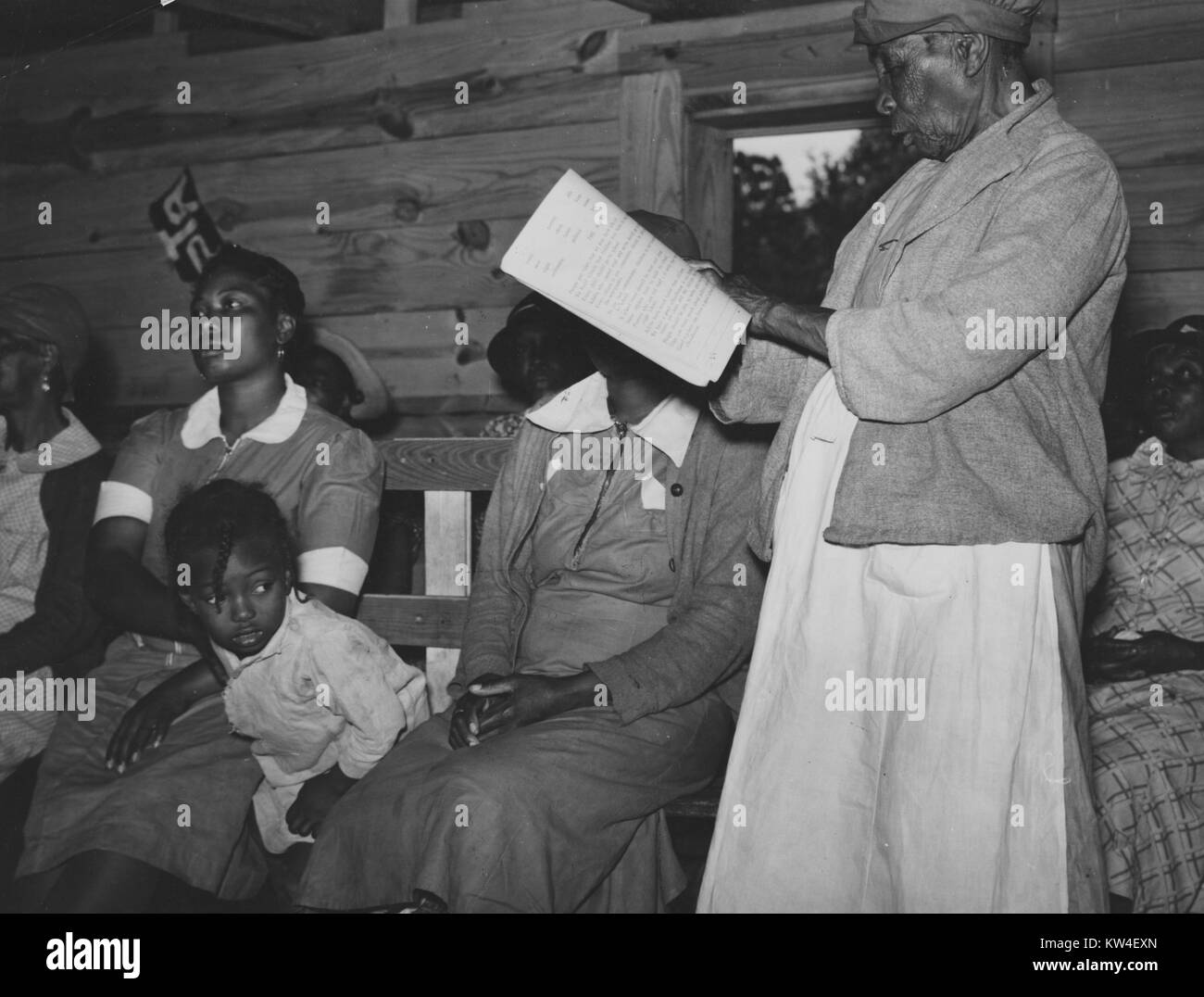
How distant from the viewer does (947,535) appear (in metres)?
2.11

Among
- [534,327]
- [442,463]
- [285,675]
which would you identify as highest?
[534,327]

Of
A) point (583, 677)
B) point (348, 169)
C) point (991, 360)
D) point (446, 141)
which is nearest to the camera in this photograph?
point (991, 360)

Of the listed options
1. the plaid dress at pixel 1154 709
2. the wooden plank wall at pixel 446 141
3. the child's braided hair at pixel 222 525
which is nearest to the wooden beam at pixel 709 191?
the wooden plank wall at pixel 446 141

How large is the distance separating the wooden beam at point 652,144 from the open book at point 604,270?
1806 millimetres

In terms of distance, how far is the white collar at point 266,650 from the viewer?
3.00m

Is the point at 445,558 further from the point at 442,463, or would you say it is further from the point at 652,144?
the point at 652,144

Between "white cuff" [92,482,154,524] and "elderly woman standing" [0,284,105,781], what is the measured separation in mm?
118

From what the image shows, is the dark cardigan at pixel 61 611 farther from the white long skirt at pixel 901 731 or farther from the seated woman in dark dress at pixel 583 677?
the white long skirt at pixel 901 731

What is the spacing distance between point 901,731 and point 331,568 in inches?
63.4

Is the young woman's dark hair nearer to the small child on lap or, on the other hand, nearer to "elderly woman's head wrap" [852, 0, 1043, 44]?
the small child on lap

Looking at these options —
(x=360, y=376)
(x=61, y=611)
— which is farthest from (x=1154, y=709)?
(x=61, y=611)

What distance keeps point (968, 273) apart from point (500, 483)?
1389 mm

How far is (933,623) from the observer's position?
7.07 ft
